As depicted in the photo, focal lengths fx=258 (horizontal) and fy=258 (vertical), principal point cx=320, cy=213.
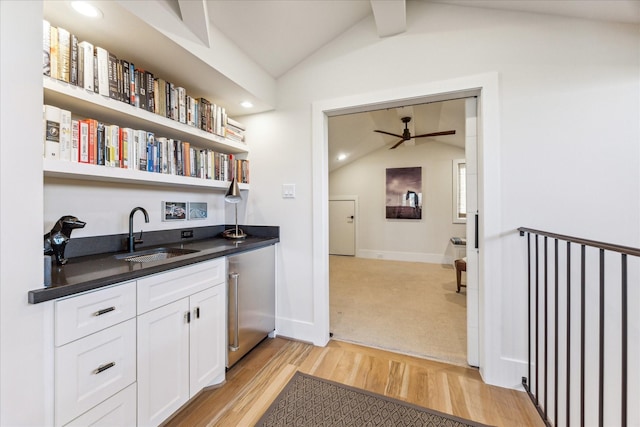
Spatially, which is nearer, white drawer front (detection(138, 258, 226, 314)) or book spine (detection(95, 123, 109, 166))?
white drawer front (detection(138, 258, 226, 314))

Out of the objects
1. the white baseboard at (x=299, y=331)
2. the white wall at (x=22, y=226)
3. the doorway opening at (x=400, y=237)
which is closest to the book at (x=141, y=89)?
the white wall at (x=22, y=226)

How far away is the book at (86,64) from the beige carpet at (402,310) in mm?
2487

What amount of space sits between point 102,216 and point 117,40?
1053mm

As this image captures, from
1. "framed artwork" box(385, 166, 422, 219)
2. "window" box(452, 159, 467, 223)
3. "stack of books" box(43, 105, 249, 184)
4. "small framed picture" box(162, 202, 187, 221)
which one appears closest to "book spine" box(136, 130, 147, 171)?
"stack of books" box(43, 105, 249, 184)

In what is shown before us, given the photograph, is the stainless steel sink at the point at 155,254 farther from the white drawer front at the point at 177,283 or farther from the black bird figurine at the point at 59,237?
the black bird figurine at the point at 59,237

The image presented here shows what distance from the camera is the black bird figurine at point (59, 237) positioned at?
4.10 feet

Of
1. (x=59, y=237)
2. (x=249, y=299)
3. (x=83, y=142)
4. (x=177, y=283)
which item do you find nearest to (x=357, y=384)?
(x=249, y=299)

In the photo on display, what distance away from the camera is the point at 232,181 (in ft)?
7.20

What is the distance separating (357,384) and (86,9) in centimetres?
260

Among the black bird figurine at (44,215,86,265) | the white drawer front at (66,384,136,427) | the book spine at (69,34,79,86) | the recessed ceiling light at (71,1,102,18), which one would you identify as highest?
the recessed ceiling light at (71,1,102,18)

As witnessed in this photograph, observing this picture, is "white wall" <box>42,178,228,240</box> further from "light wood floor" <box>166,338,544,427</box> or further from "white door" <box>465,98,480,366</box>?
"white door" <box>465,98,480,366</box>

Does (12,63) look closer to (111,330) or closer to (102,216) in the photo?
(102,216)

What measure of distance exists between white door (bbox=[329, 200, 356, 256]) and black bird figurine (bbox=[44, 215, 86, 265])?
5334 millimetres

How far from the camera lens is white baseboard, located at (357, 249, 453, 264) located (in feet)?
17.8
